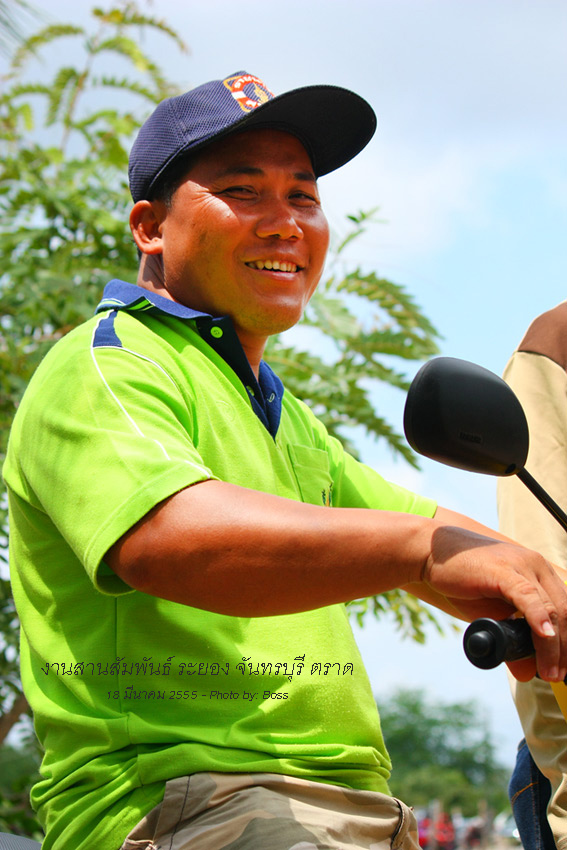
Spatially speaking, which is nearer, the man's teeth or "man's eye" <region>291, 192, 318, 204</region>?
the man's teeth

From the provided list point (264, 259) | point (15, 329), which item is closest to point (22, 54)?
point (15, 329)

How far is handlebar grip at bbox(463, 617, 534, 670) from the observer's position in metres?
1.41

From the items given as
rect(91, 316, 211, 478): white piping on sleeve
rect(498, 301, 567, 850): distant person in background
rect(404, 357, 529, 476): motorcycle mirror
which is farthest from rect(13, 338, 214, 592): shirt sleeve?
rect(498, 301, 567, 850): distant person in background

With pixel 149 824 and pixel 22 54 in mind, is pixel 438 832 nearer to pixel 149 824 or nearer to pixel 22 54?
pixel 22 54

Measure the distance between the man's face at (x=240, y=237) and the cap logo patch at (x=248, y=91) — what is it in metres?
0.07

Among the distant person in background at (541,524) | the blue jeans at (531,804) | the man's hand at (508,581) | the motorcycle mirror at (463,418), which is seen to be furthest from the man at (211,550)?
the blue jeans at (531,804)

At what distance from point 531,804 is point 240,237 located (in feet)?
5.52

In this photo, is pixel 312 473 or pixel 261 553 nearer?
pixel 261 553

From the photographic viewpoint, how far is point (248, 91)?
8.11 feet

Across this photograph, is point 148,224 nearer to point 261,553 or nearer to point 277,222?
point 277,222

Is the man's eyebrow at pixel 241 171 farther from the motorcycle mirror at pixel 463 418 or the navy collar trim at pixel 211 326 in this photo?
the motorcycle mirror at pixel 463 418

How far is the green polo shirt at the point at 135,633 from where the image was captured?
67.0 inches

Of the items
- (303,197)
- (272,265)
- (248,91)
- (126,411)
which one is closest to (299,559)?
(126,411)

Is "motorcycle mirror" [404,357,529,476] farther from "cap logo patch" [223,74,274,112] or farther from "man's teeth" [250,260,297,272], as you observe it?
"cap logo patch" [223,74,274,112]
